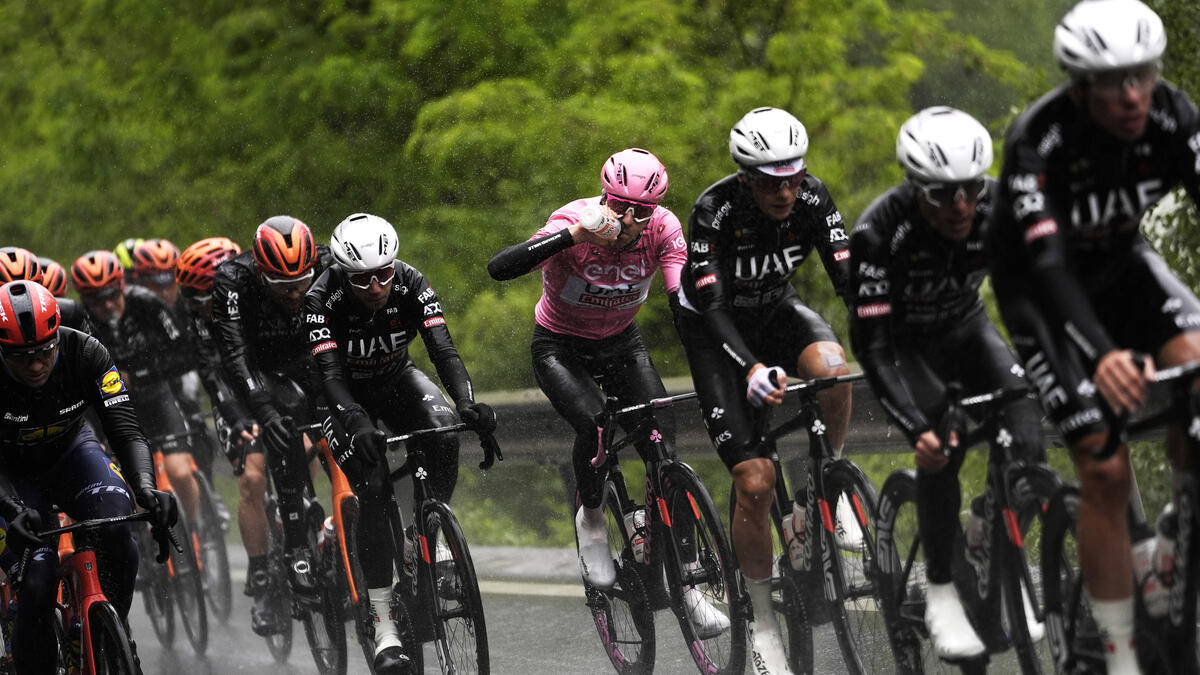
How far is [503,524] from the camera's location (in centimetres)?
1636

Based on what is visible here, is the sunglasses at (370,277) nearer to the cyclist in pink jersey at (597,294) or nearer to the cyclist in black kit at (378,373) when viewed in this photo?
the cyclist in black kit at (378,373)

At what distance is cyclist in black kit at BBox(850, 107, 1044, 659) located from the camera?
17.0 feet

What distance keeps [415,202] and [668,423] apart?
715 cm

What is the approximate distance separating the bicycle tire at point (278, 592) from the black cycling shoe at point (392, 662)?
188 centimetres

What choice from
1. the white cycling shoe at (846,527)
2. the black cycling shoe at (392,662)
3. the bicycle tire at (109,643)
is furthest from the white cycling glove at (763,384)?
the bicycle tire at (109,643)

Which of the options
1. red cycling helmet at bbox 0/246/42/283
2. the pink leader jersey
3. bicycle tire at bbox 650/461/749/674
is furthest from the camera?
red cycling helmet at bbox 0/246/42/283

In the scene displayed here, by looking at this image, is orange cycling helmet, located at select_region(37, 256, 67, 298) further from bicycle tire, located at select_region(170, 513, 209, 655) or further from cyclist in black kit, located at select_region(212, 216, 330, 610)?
bicycle tire, located at select_region(170, 513, 209, 655)

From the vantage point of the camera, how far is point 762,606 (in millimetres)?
6547

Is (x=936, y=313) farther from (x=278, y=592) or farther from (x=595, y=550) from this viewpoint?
(x=278, y=592)

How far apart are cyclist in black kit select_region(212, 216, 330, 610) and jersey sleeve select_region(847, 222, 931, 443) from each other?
12.0ft

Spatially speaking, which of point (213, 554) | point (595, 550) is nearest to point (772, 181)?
point (595, 550)

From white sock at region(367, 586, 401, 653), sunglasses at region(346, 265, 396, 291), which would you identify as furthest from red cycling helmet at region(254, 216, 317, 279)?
white sock at region(367, 586, 401, 653)

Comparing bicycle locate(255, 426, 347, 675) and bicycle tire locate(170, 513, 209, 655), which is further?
bicycle tire locate(170, 513, 209, 655)

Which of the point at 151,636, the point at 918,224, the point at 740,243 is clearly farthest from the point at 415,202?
the point at 918,224
